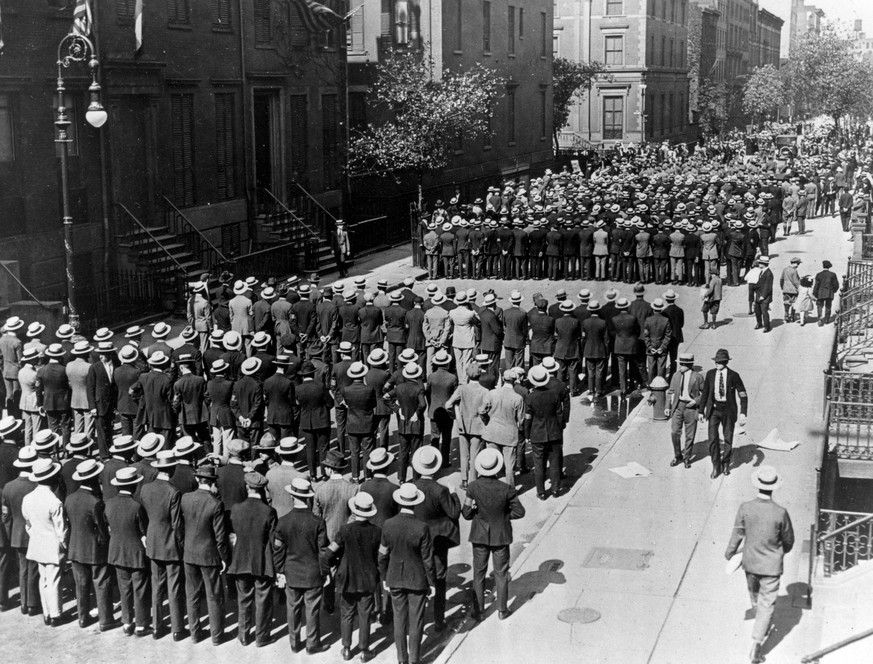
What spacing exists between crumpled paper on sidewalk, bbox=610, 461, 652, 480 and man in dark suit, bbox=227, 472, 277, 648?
6.03m

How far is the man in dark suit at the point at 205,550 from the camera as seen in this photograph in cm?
1007

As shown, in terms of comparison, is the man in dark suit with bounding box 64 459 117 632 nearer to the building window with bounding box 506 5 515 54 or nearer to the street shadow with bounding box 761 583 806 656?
the street shadow with bounding box 761 583 806 656

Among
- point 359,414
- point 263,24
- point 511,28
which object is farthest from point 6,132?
point 511,28

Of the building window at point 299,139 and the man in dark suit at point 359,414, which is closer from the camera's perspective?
the man in dark suit at point 359,414

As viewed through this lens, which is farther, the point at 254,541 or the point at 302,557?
the point at 254,541

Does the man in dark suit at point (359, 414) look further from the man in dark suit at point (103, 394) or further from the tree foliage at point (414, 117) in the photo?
the tree foliage at point (414, 117)

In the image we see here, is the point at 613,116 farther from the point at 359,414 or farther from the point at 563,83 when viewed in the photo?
the point at 359,414

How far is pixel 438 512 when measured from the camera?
33.0 ft

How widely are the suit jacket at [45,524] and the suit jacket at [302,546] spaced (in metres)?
2.25

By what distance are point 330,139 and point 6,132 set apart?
13.4m

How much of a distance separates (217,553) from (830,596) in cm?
590

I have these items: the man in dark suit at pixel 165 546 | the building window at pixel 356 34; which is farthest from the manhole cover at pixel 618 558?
the building window at pixel 356 34

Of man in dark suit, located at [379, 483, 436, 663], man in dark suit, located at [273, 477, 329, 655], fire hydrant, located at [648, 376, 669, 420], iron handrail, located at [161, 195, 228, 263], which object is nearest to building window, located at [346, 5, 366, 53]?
iron handrail, located at [161, 195, 228, 263]

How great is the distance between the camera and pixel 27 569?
10828 millimetres
